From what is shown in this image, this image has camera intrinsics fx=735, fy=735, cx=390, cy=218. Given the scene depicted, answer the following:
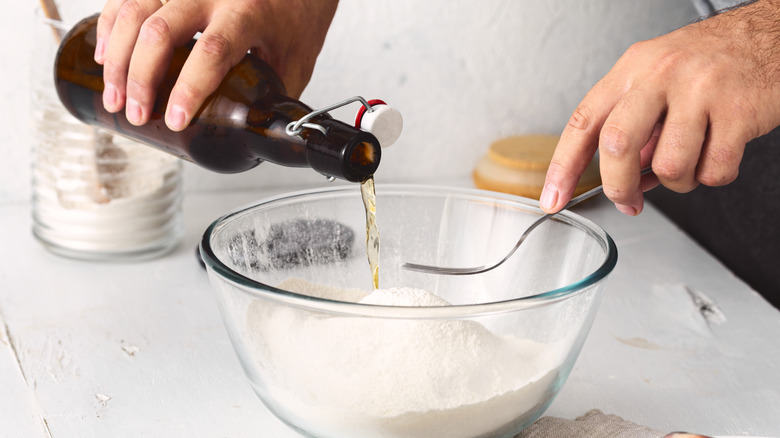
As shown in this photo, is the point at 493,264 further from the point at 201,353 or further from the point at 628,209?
the point at 201,353

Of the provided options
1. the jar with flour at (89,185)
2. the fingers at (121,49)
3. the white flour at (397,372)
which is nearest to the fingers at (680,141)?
the white flour at (397,372)

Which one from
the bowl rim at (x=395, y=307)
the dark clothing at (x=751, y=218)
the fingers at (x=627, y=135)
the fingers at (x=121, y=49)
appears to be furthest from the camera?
the dark clothing at (x=751, y=218)

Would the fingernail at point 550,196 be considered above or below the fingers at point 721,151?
below

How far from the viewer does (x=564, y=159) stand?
1.96 ft

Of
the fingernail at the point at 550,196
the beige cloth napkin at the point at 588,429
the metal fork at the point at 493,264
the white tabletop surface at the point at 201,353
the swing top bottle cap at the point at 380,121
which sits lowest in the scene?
the white tabletop surface at the point at 201,353

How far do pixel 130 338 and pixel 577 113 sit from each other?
0.51 m

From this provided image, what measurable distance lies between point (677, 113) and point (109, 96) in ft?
1.65

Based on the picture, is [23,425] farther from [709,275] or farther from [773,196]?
[773,196]

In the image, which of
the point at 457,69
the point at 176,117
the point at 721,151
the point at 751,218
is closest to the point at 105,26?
the point at 176,117

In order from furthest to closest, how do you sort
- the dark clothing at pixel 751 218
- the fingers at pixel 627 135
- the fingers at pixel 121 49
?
the dark clothing at pixel 751 218
the fingers at pixel 121 49
the fingers at pixel 627 135

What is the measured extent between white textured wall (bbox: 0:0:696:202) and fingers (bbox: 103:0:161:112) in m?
0.51

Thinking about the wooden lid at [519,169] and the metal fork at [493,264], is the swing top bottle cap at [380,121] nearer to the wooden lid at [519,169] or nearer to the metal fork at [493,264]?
the metal fork at [493,264]

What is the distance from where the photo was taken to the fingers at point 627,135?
0.57 m

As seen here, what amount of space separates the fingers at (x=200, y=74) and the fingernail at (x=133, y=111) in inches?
1.4
